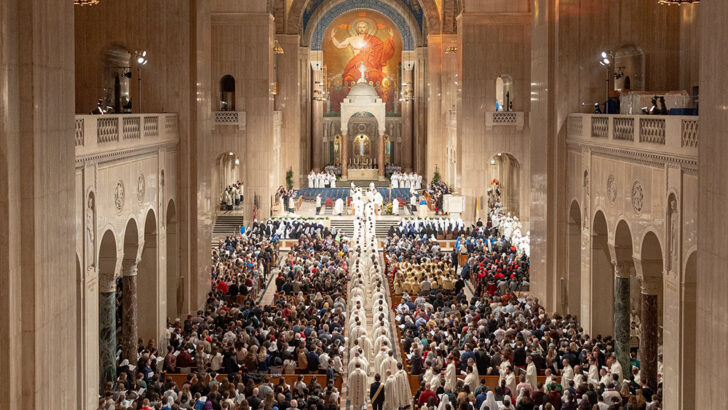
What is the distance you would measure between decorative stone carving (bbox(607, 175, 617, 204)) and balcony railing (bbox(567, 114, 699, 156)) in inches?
31.1

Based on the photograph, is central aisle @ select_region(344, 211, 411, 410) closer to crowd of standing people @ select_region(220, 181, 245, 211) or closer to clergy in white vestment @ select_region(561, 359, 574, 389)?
clergy in white vestment @ select_region(561, 359, 574, 389)

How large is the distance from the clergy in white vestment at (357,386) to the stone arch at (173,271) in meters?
7.86

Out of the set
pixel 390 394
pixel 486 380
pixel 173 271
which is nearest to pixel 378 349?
pixel 390 394

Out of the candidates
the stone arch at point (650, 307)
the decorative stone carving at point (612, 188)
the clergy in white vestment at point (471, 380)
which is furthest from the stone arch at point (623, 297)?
the clergy in white vestment at point (471, 380)

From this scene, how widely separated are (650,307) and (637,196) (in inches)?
87.8

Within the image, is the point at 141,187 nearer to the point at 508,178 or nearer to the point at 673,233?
the point at 673,233

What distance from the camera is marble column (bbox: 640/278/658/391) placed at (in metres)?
19.5

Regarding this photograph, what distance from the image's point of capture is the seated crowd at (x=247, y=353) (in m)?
17.0

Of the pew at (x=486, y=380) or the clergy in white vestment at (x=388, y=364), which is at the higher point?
the clergy in white vestment at (x=388, y=364)

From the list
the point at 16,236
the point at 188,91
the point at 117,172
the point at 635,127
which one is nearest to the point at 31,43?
the point at 16,236

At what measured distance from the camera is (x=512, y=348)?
822 inches

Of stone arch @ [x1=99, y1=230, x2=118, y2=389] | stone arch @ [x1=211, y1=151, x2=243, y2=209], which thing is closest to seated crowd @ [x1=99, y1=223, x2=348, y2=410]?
stone arch @ [x1=99, y1=230, x2=118, y2=389]

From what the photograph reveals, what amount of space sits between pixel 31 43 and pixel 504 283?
18.3 metres

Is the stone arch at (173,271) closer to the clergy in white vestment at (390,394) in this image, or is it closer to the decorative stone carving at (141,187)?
the decorative stone carving at (141,187)
